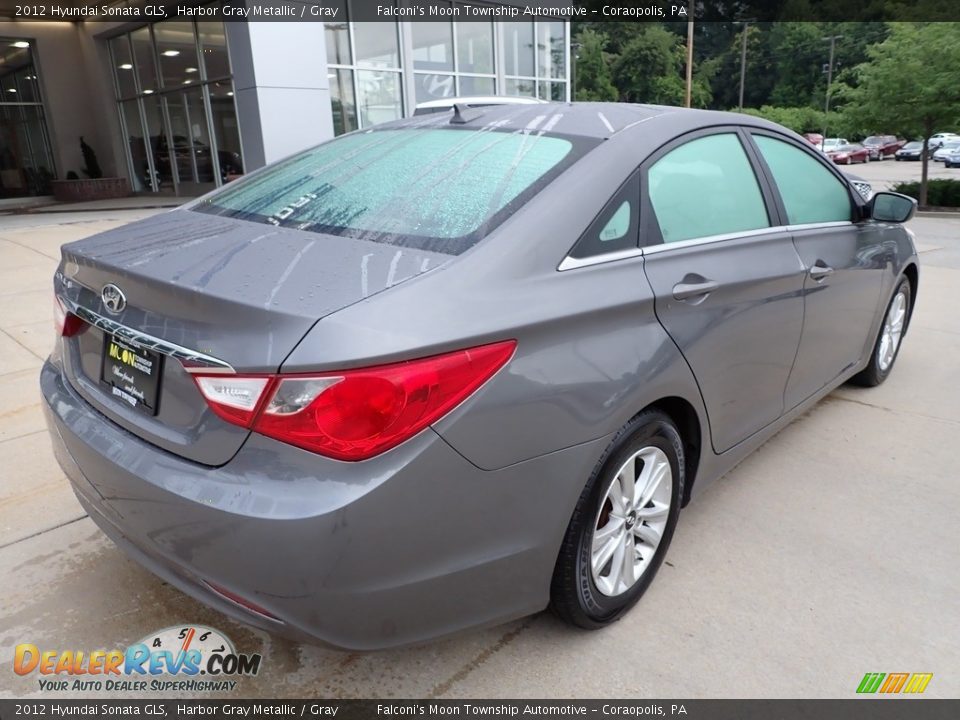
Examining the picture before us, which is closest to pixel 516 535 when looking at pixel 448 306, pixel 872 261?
pixel 448 306

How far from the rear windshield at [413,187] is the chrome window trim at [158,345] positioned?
0.57m

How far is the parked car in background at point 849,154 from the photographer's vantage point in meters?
40.8

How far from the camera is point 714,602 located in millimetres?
2439

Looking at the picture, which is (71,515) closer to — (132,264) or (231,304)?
(132,264)

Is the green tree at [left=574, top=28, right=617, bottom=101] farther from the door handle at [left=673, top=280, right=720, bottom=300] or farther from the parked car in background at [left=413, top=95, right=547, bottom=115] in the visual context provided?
the door handle at [left=673, top=280, right=720, bottom=300]

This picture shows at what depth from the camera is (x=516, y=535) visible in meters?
1.83

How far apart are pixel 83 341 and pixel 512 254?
1346 millimetres

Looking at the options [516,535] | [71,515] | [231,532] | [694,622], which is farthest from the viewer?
[71,515]

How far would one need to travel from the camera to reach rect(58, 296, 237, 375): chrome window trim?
166 centimetres

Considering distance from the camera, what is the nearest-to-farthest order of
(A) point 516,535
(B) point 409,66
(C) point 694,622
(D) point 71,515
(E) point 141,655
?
1. (A) point 516,535
2. (E) point 141,655
3. (C) point 694,622
4. (D) point 71,515
5. (B) point 409,66

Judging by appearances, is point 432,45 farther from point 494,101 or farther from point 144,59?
point 494,101

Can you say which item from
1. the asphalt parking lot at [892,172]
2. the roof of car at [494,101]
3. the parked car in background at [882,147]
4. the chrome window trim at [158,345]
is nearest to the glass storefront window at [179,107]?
the roof of car at [494,101]

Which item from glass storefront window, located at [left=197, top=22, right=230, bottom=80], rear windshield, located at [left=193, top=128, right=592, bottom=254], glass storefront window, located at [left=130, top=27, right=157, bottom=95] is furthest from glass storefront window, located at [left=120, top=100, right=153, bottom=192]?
rear windshield, located at [left=193, top=128, right=592, bottom=254]

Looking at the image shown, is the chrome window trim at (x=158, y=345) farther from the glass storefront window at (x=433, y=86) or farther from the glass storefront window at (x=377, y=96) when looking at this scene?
the glass storefront window at (x=433, y=86)
